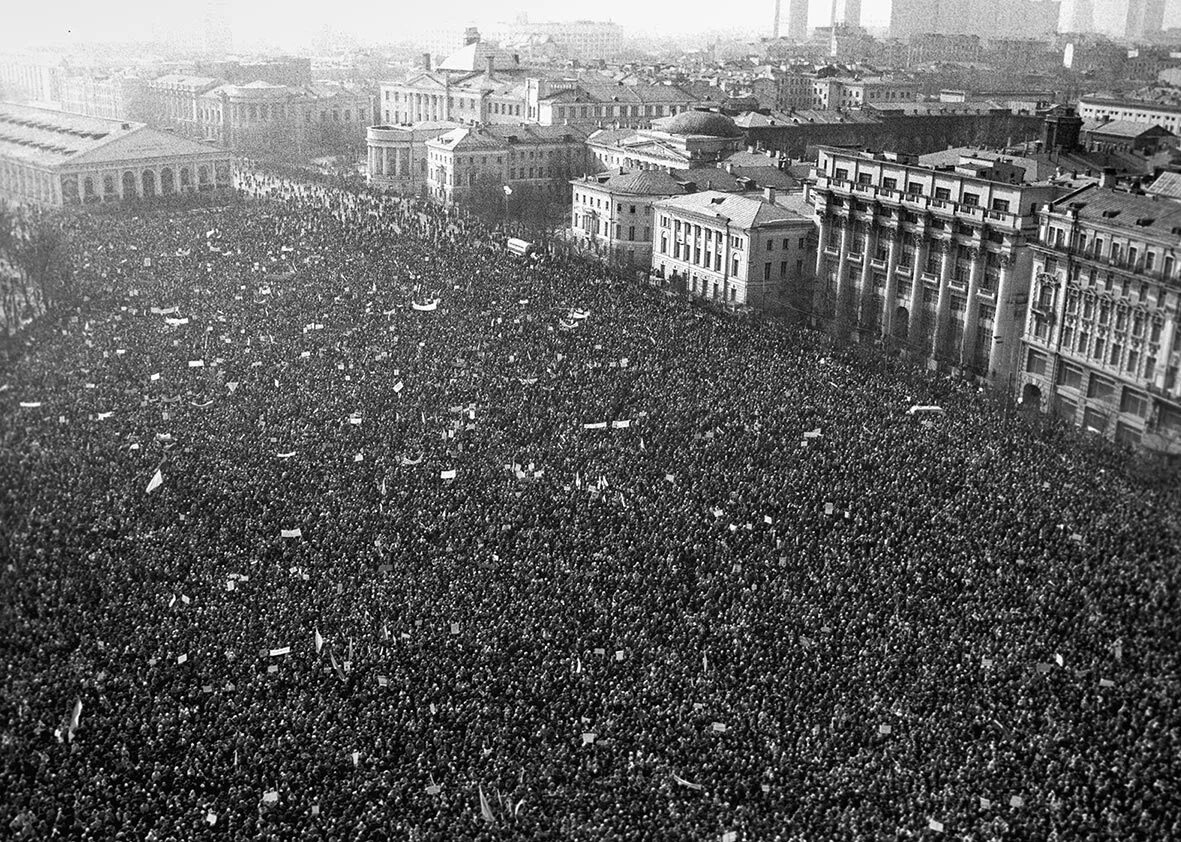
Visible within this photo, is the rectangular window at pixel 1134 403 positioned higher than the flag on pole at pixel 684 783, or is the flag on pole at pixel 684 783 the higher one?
the rectangular window at pixel 1134 403

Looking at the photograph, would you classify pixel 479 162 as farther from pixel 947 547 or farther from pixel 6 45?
pixel 947 547

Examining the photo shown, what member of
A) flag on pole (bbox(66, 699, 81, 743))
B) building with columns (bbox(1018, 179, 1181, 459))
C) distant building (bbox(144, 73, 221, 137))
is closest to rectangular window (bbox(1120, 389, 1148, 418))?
building with columns (bbox(1018, 179, 1181, 459))

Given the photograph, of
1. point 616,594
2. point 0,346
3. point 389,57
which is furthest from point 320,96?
point 389,57

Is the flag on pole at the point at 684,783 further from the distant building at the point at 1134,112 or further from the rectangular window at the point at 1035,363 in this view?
the distant building at the point at 1134,112

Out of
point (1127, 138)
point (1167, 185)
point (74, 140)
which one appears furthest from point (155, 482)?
point (74, 140)

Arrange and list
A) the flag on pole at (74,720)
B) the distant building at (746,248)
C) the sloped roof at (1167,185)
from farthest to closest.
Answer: the distant building at (746,248) < the sloped roof at (1167,185) < the flag on pole at (74,720)

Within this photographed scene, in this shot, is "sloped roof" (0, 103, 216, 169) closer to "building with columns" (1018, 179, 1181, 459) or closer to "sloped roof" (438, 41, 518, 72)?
"sloped roof" (438, 41, 518, 72)

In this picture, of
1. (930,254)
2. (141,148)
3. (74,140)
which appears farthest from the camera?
(141,148)

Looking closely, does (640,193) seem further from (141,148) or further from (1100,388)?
(1100,388)

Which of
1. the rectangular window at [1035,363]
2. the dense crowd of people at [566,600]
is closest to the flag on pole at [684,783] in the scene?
the dense crowd of people at [566,600]
